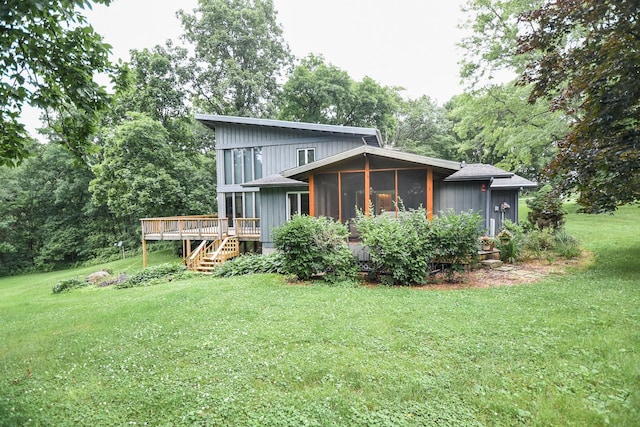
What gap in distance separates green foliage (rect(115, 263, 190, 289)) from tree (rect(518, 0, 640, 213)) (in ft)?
36.3

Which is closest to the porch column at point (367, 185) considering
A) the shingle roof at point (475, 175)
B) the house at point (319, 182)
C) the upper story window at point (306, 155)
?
the house at point (319, 182)

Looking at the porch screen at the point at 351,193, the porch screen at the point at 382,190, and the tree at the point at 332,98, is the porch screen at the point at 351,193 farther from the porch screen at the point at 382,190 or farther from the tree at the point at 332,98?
the tree at the point at 332,98

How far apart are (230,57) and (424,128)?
62.6 feet

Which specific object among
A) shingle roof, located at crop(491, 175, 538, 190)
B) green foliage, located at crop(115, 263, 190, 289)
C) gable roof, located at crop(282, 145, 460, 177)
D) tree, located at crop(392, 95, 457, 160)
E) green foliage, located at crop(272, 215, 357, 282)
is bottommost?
green foliage, located at crop(115, 263, 190, 289)

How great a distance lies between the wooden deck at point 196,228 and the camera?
1346cm

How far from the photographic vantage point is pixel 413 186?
8.64m

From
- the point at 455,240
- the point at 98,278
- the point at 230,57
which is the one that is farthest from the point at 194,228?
the point at 230,57

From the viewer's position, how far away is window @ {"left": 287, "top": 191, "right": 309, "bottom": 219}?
1200 centimetres

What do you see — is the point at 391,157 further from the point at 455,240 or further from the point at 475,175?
the point at 475,175

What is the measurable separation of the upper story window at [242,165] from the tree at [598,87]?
451 inches

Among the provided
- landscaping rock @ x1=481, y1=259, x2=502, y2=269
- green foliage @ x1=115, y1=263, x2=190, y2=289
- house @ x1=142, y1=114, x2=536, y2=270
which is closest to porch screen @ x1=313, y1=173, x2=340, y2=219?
house @ x1=142, y1=114, x2=536, y2=270

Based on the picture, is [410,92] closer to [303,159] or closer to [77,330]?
[303,159]

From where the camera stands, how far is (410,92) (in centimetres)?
3238

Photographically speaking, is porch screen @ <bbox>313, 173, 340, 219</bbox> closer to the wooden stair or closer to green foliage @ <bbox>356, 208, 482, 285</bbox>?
green foliage @ <bbox>356, 208, 482, 285</bbox>
